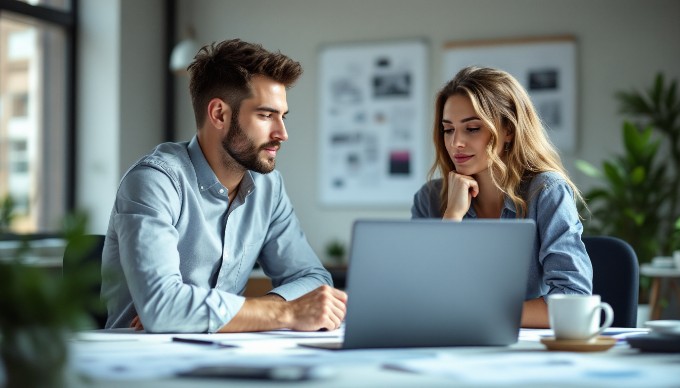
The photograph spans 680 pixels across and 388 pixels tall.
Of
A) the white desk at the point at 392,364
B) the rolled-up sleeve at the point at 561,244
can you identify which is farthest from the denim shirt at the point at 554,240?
the white desk at the point at 392,364

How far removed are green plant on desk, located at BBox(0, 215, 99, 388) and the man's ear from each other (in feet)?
4.39

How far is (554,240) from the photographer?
204 cm

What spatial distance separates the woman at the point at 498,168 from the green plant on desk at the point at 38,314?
1.36 meters

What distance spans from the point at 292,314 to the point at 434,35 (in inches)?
167

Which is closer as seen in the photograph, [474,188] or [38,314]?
[38,314]

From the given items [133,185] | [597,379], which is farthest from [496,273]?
[133,185]

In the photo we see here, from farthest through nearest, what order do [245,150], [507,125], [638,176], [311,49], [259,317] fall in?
[311,49] → [638,176] → [507,125] → [245,150] → [259,317]

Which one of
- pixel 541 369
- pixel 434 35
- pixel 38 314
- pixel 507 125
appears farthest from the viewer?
pixel 434 35

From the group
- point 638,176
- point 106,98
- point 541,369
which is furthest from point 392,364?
point 106,98

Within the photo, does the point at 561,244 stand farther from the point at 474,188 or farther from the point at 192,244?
the point at 192,244

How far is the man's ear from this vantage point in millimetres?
2191

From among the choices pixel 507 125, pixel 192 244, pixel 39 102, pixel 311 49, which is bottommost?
pixel 192 244

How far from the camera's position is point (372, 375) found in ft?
3.56

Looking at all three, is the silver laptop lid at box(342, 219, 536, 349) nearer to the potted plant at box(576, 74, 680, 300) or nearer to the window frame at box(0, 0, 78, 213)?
the potted plant at box(576, 74, 680, 300)
